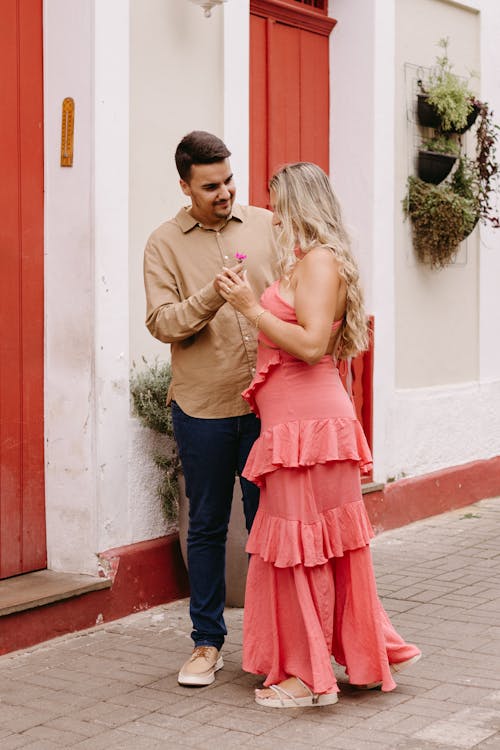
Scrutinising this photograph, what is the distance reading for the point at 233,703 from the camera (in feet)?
14.7

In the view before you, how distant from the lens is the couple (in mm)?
4418

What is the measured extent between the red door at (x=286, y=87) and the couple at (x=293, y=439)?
8.28 feet

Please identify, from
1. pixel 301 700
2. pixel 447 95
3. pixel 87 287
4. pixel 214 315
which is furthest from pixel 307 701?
pixel 447 95

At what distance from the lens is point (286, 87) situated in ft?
24.5

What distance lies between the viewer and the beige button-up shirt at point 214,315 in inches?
188

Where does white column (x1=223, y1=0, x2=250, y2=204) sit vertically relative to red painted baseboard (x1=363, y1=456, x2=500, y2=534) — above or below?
above

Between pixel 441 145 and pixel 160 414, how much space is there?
346 cm

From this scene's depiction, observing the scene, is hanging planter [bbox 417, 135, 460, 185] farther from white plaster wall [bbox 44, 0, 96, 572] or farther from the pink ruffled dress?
the pink ruffled dress

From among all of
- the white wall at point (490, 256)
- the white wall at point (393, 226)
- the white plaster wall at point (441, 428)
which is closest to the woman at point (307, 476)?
the white wall at point (393, 226)

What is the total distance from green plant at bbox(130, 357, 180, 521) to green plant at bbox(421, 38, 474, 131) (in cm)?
318

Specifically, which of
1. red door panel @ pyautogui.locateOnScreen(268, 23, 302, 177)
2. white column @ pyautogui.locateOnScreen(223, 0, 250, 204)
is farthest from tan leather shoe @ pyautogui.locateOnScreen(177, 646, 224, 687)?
red door panel @ pyautogui.locateOnScreen(268, 23, 302, 177)

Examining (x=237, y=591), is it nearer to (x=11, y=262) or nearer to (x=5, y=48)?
(x=11, y=262)

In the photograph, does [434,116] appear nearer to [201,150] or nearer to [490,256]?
[490,256]

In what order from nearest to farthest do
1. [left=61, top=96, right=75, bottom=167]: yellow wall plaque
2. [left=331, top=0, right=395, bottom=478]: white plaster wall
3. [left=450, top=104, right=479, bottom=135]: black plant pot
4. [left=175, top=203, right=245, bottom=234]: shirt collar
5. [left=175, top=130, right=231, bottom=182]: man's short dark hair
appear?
[left=175, top=130, right=231, bottom=182]: man's short dark hair
[left=175, top=203, right=245, bottom=234]: shirt collar
[left=61, top=96, right=75, bottom=167]: yellow wall plaque
[left=331, top=0, right=395, bottom=478]: white plaster wall
[left=450, top=104, right=479, bottom=135]: black plant pot
